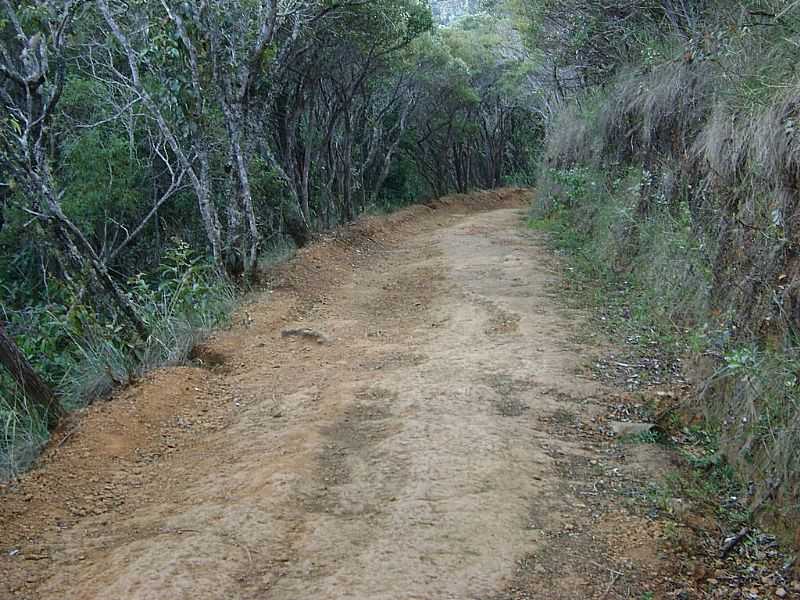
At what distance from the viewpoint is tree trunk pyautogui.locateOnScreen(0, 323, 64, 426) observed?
5621mm

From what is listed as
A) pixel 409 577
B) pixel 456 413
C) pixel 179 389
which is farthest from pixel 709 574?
pixel 179 389

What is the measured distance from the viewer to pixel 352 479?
4727 mm

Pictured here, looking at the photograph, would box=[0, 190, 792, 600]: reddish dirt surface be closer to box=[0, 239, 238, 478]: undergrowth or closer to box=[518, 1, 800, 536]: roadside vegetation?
box=[0, 239, 238, 478]: undergrowth

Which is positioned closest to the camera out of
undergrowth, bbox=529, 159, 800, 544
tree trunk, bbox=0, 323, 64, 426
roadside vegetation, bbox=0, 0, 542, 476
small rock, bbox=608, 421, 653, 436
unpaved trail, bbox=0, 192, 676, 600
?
unpaved trail, bbox=0, 192, 676, 600

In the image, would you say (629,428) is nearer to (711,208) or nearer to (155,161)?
(711,208)

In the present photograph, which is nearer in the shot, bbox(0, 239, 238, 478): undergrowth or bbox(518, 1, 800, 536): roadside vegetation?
bbox(518, 1, 800, 536): roadside vegetation

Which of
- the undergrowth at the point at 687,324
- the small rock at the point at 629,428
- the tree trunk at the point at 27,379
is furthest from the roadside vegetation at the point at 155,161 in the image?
the undergrowth at the point at 687,324

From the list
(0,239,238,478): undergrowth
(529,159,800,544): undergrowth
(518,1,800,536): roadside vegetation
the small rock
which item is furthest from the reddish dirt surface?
(518,1,800,536): roadside vegetation

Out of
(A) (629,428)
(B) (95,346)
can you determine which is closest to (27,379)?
(B) (95,346)

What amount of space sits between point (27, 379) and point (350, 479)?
2.72 m

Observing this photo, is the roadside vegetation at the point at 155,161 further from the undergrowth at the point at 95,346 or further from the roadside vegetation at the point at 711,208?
the roadside vegetation at the point at 711,208

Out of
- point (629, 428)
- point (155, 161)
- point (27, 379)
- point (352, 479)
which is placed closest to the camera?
point (352, 479)

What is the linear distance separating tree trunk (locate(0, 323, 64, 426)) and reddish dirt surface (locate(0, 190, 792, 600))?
0.62ft

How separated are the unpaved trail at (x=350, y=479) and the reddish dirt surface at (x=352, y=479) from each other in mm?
14
